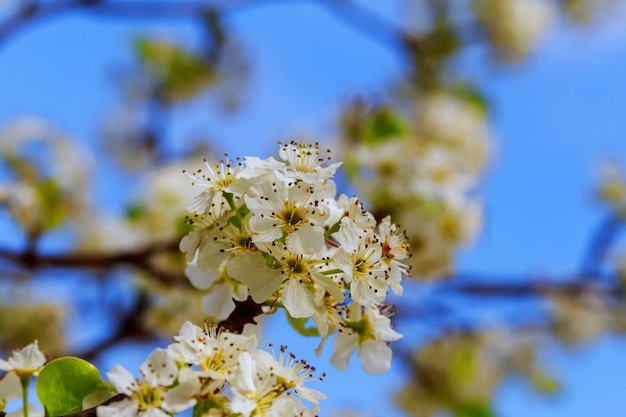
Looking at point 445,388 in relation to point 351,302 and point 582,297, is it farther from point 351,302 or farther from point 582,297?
point 351,302

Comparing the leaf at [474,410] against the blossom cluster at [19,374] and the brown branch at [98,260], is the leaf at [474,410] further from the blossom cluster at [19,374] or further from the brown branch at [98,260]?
the blossom cluster at [19,374]

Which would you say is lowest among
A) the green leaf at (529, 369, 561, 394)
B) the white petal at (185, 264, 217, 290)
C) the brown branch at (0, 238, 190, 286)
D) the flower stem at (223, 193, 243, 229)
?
the white petal at (185, 264, 217, 290)

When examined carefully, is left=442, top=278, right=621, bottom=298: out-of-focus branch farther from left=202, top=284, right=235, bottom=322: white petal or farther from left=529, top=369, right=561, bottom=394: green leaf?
left=202, top=284, right=235, bottom=322: white petal

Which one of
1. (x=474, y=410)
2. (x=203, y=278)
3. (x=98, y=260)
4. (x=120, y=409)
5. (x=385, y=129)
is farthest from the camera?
(x=474, y=410)

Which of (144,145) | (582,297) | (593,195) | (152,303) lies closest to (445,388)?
(582,297)

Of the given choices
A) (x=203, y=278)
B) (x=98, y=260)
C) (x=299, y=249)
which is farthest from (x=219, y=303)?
(x=98, y=260)

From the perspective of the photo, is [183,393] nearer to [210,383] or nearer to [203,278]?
[210,383]

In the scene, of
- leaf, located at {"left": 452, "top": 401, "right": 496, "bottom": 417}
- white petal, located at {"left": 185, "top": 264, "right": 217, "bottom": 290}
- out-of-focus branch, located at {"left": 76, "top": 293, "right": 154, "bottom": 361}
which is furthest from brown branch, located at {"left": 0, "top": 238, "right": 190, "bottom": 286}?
leaf, located at {"left": 452, "top": 401, "right": 496, "bottom": 417}
